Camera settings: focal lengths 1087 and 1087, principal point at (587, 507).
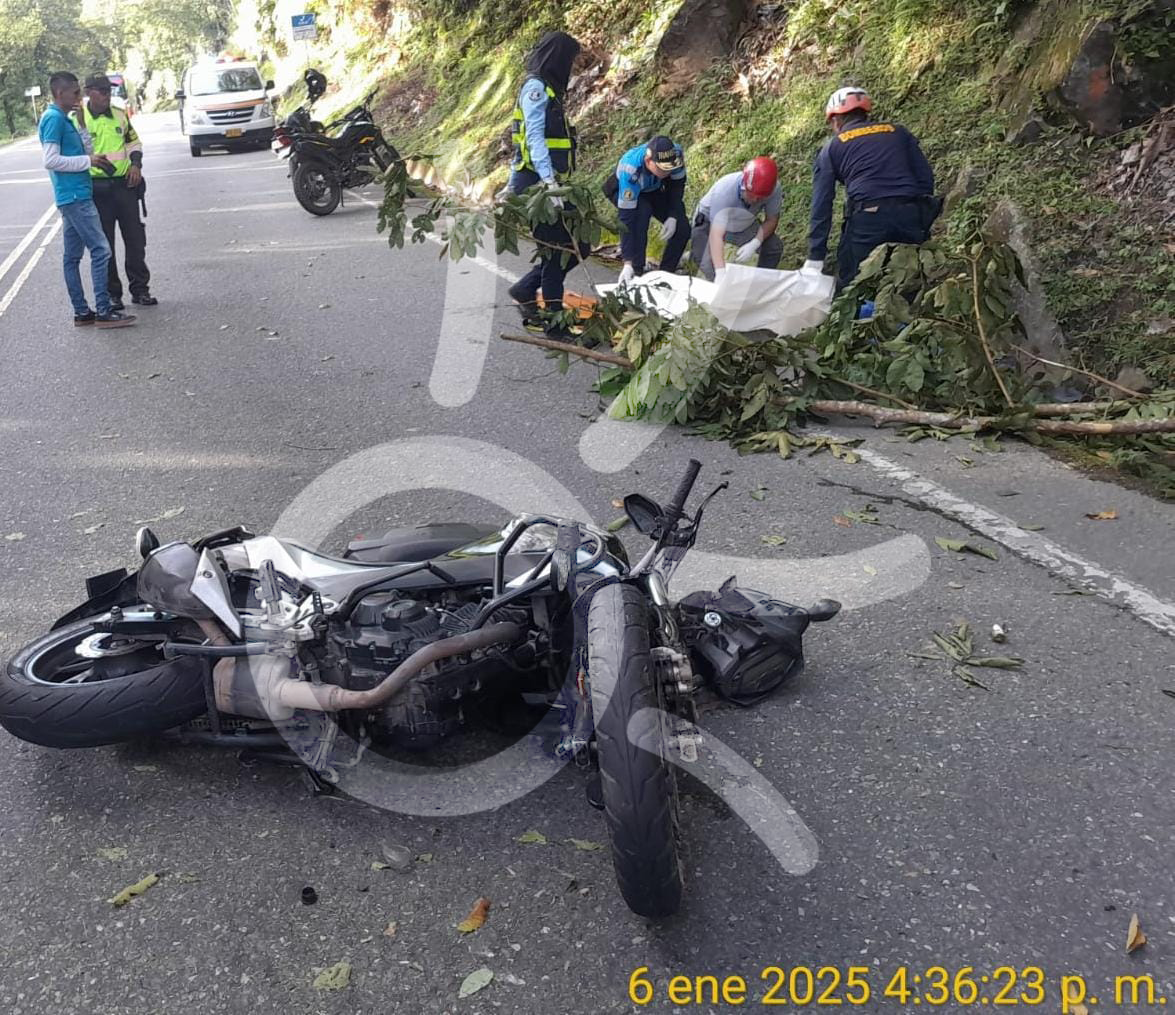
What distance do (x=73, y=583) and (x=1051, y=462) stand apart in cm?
447

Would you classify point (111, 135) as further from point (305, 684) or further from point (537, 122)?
point (305, 684)

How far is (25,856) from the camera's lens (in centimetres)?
286

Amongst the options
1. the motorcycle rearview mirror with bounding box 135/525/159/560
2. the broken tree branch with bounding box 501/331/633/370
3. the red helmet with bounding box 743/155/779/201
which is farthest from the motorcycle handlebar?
the red helmet with bounding box 743/155/779/201

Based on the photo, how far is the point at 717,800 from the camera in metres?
2.97

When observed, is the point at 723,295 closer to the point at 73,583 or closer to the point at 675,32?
the point at 73,583

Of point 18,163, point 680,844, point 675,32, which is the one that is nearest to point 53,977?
point 680,844

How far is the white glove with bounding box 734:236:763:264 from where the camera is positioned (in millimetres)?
7930

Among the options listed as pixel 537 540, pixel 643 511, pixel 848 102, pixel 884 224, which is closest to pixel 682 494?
pixel 643 511

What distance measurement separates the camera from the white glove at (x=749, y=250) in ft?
26.0

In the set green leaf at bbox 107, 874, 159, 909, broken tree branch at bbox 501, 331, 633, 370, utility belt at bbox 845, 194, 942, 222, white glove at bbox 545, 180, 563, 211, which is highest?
utility belt at bbox 845, 194, 942, 222

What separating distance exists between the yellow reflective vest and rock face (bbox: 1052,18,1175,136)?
7369 mm

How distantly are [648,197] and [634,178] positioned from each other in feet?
1.05

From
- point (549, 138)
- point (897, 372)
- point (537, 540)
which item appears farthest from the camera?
point (549, 138)

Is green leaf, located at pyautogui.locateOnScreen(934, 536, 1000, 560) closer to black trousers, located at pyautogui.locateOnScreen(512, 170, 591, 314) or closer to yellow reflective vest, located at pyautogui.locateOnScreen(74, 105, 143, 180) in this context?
black trousers, located at pyautogui.locateOnScreen(512, 170, 591, 314)
